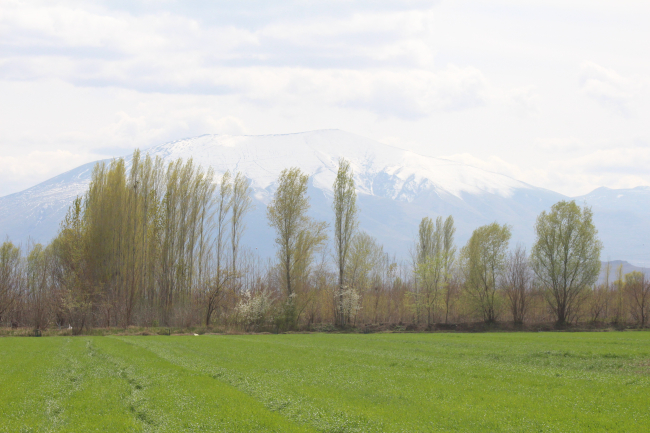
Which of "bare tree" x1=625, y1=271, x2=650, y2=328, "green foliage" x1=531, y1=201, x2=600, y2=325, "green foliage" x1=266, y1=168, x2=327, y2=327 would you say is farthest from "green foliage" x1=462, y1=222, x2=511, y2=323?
"green foliage" x1=266, y1=168, x2=327, y2=327

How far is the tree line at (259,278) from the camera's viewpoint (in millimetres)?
50594

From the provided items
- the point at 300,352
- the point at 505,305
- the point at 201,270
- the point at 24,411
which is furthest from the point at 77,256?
the point at 505,305

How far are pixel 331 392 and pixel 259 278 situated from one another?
140ft

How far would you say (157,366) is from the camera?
20.2 m

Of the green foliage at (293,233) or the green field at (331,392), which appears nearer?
the green field at (331,392)

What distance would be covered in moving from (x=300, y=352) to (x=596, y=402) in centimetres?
1666

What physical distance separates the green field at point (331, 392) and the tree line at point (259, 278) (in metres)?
28.3

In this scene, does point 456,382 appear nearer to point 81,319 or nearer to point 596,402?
point 596,402

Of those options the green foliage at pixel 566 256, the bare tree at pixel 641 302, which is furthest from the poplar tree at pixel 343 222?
the bare tree at pixel 641 302

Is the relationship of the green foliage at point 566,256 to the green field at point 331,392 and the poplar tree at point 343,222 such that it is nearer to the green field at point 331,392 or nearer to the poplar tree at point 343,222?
the poplar tree at point 343,222

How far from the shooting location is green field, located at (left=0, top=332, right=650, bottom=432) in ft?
36.8

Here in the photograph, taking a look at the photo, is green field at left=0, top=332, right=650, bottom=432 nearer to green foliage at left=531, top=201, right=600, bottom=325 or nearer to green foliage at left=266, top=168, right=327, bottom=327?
green foliage at left=266, top=168, right=327, bottom=327

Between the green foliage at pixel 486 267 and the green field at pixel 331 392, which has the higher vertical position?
the green foliage at pixel 486 267

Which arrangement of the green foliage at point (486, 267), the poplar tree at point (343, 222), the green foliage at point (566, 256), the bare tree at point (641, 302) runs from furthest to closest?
the poplar tree at point (343, 222), the green foliage at point (486, 267), the green foliage at point (566, 256), the bare tree at point (641, 302)
